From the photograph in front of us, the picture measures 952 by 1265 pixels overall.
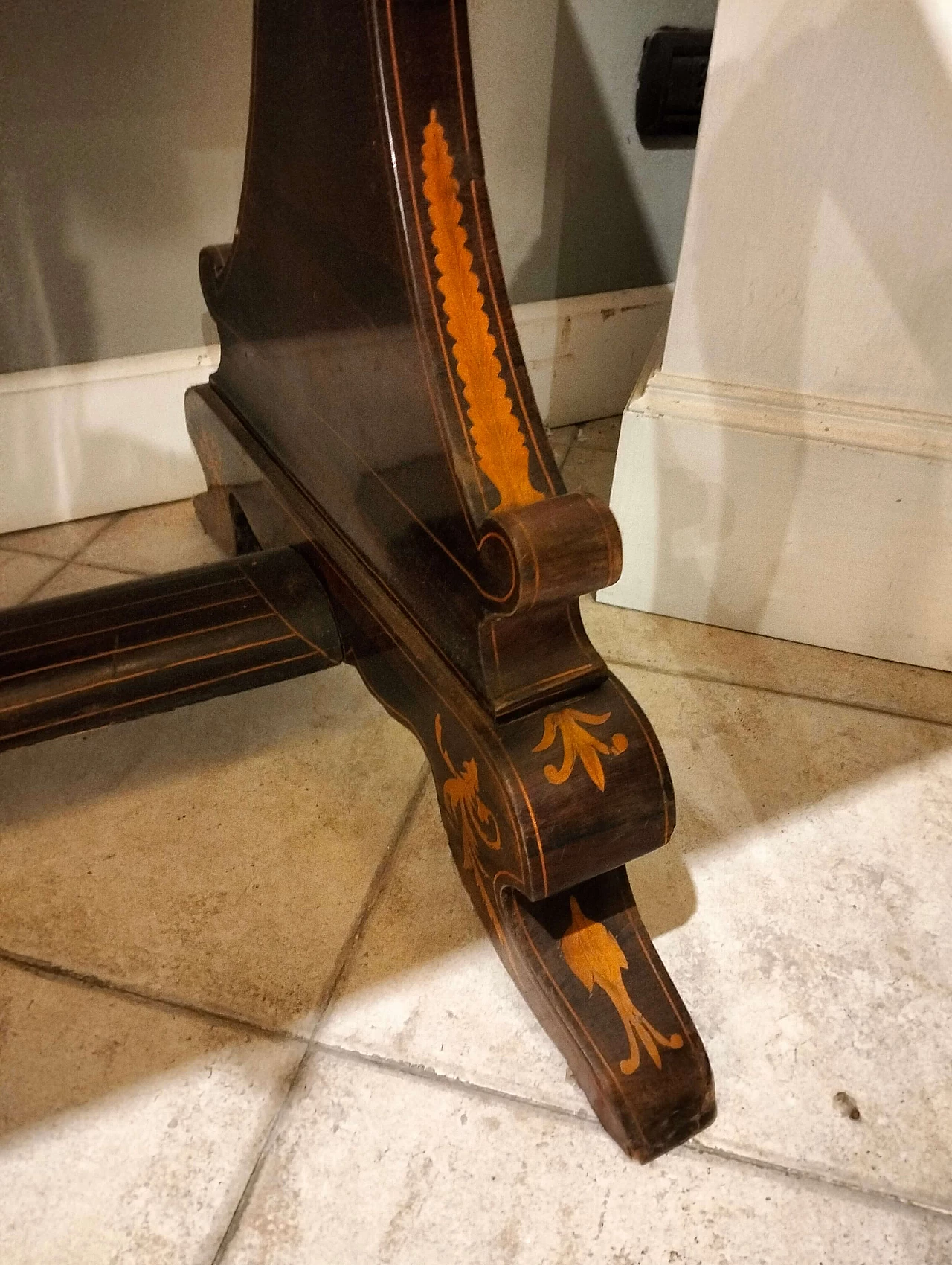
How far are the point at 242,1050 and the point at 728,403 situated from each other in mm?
655

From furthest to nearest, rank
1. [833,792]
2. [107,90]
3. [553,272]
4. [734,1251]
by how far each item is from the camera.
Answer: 1. [553,272]
2. [107,90]
3. [833,792]
4. [734,1251]

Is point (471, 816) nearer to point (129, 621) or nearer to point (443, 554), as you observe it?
point (443, 554)

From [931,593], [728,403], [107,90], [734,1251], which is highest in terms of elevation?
[107,90]

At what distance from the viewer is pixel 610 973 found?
1.89 feet

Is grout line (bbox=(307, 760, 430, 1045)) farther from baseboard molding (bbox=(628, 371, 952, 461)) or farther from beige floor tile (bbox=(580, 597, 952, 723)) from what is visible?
baseboard molding (bbox=(628, 371, 952, 461))

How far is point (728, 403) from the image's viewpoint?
86 cm

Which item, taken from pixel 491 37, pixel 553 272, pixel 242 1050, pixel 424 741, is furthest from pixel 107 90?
pixel 242 1050

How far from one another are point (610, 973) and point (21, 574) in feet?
2.50

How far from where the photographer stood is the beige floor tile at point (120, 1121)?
51 cm

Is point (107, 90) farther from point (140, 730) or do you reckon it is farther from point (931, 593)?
point (931, 593)

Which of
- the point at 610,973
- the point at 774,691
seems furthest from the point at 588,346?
the point at 610,973

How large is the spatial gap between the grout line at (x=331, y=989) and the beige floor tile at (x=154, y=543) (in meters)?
0.40

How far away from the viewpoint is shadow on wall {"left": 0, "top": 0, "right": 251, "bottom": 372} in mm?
860

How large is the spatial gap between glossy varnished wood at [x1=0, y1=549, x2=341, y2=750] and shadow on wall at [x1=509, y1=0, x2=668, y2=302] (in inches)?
24.7
